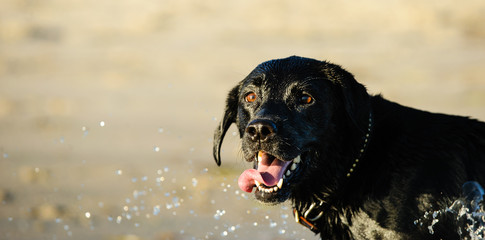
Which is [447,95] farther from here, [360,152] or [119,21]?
[360,152]

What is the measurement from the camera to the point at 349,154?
4918 mm

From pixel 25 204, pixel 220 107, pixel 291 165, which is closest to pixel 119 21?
pixel 220 107

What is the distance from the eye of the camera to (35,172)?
27.6 ft

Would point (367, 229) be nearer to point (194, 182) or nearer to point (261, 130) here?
point (261, 130)

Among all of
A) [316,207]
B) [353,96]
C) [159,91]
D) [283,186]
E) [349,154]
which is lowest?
[159,91]

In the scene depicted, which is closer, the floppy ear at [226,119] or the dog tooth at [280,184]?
the dog tooth at [280,184]

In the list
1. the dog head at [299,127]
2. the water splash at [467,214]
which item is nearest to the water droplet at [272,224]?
the dog head at [299,127]

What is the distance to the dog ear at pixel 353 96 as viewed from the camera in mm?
4871

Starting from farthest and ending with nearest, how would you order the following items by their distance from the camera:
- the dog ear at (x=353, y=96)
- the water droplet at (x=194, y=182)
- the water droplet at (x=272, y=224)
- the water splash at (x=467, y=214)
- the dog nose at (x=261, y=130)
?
the water droplet at (x=194, y=182)
the water droplet at (x=272, y=224)
the dog ear at (x=353, y=96)
the dog nose at (x=261, y=130)
the water splash at (x=467, y=214)

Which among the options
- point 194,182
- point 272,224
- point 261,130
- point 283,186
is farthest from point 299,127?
point 194,182

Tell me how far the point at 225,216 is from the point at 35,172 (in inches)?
83.8

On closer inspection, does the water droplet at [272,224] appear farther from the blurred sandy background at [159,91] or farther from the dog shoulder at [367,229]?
the dog shoulder at [367,229]

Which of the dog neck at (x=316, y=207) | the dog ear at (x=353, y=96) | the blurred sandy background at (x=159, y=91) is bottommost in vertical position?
the blurred sandy background at (x=159, y=91)

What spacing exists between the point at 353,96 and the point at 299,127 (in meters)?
0.36
